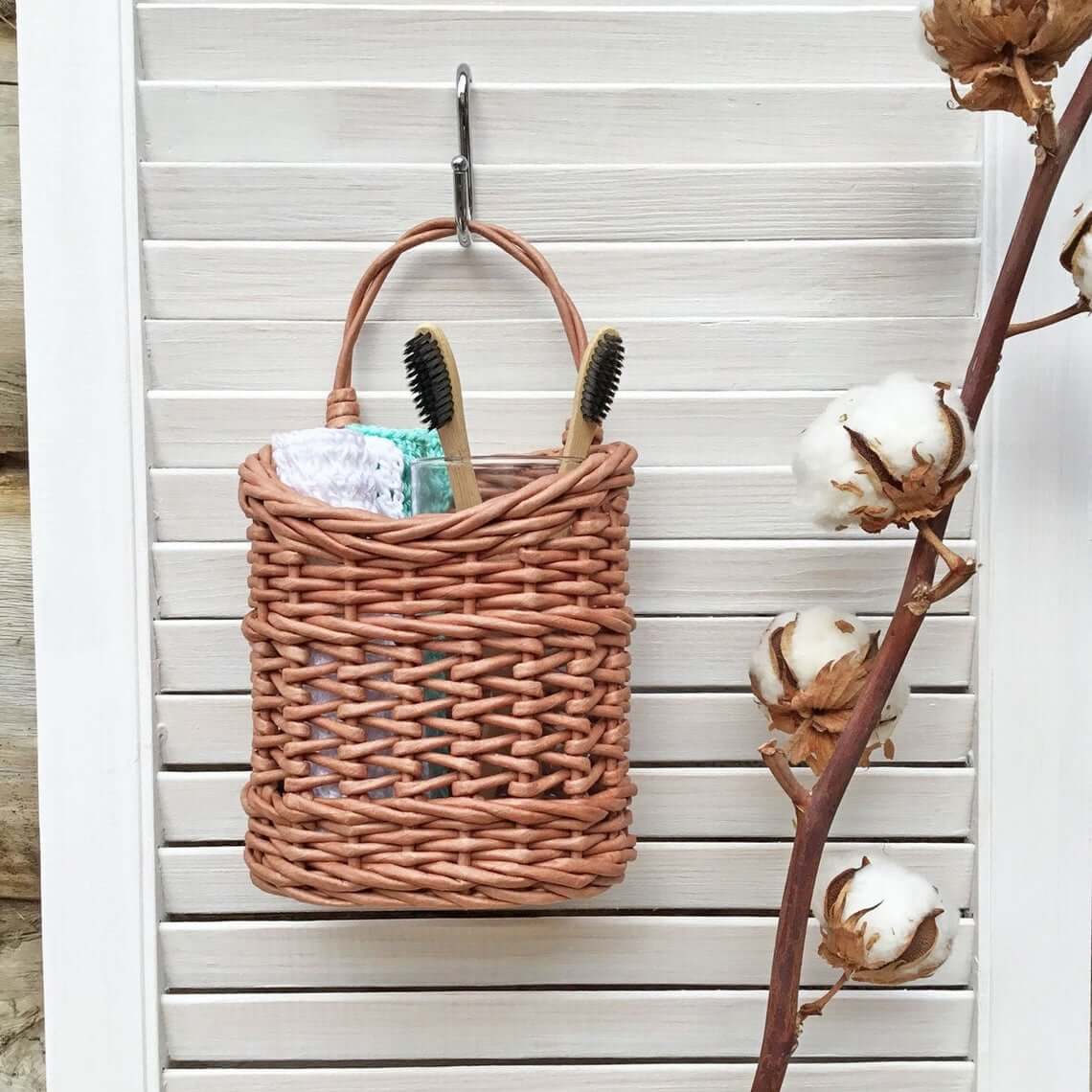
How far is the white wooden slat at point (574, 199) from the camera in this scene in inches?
26.7

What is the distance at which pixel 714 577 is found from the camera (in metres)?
0.69

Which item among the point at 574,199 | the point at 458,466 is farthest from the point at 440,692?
the point at 574,199

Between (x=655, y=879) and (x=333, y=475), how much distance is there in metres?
0.34

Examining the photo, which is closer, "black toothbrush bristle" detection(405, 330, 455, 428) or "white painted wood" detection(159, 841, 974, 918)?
"black toothbrush bristle" detection(405, 330, 455, 428)

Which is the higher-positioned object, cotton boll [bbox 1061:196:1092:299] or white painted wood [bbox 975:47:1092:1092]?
cotton boll [bbox 1061:196:1092:299]

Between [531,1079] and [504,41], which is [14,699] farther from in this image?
[504,41]

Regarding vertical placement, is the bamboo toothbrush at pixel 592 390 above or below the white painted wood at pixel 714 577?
above

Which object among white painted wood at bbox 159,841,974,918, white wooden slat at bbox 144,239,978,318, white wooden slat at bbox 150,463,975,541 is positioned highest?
white wooden slat at bbox 144,239,978,318

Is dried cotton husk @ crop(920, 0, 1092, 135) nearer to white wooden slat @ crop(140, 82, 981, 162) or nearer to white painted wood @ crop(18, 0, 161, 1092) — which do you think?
white wooden slat @ crop(140, 82, 981, 162)

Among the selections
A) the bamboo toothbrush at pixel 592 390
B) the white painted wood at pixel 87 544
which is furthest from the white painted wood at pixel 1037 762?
the white painted wood at pixel 87 544

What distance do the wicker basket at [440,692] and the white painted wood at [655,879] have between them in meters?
0.12

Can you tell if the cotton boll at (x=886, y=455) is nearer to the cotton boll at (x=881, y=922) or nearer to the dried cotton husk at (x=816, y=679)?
the dried cotton husk at (x=816, y=679)

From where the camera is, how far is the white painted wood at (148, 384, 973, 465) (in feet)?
2.23

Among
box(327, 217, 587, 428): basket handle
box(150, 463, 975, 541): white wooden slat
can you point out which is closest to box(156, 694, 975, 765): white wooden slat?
box(150, 463, 975, 541): white wooden slat
